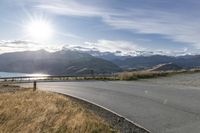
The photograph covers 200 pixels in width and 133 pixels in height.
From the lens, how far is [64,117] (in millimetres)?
11992

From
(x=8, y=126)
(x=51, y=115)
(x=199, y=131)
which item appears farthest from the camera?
(x=51, y=115)

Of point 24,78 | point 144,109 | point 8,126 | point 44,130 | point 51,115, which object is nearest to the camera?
point 44,130

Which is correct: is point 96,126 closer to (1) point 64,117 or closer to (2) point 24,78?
(1) point 64,117

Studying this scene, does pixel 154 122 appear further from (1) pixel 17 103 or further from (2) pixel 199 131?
(1) pixel 17 103

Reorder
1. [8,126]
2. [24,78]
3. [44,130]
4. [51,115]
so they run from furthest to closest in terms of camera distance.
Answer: [24,78] < [51,115] < [8,126] < [44,130]

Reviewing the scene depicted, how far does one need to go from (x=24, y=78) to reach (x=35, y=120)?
4352cm

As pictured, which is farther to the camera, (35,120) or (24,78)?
(24,78)

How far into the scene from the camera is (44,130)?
34.4ft

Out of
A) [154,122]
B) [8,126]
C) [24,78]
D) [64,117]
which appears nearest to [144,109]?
[154,122]

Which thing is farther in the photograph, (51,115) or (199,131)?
(51,115)

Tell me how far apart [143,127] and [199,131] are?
184 cm

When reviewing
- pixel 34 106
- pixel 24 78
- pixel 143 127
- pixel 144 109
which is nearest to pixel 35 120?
pixel 34 106

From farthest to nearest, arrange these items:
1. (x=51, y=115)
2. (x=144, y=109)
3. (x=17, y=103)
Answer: (x=17, y=103) → (x=144, y=109) → (x=51, y=115)

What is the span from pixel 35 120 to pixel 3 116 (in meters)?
2.06
